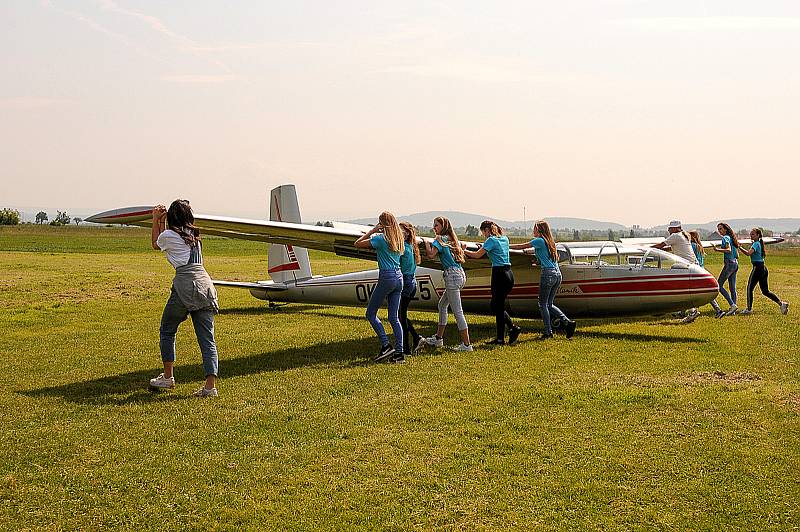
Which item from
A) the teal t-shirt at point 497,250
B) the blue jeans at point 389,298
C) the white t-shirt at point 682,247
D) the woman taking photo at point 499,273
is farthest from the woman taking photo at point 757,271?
the blue jeans at point 389,298

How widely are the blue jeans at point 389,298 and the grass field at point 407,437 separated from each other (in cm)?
51

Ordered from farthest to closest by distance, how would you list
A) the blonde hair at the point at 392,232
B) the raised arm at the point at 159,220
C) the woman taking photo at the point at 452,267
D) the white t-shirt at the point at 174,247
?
the woman taking photo at the point at 452,267
the blonde hair at the point at 392,232
the raised arm at the point at 159,220
the white t-shirt at the point at 174,247

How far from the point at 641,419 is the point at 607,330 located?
6712mm

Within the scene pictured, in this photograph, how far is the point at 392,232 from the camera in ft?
33.3

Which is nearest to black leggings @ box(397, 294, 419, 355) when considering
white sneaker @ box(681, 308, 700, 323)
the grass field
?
the grass field

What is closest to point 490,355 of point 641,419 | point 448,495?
point 641,419

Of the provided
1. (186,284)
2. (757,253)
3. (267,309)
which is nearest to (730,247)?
(757,253)

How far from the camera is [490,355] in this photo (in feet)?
35.2

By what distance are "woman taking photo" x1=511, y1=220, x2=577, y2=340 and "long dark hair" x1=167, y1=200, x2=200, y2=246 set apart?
20.3 feet

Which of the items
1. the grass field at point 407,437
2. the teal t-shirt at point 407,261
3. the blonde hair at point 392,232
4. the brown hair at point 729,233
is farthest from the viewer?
the brown hair at point 729,233

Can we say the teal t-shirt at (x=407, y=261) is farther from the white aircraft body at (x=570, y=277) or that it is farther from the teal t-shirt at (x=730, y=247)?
the teal t-shirt at (x=730, y=247)

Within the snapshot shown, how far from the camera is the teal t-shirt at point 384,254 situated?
33.3ft

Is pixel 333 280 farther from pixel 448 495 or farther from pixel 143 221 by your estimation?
pixel 448 495

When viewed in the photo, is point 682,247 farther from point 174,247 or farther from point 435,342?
point 174,247
